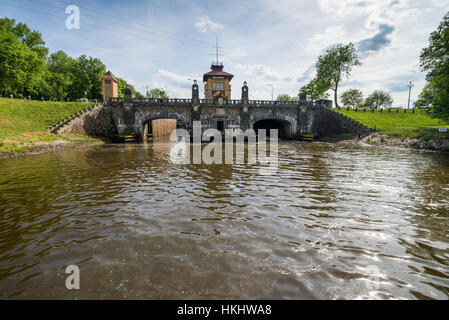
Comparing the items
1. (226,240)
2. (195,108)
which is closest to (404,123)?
(195,108)

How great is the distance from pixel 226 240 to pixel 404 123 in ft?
A: 151

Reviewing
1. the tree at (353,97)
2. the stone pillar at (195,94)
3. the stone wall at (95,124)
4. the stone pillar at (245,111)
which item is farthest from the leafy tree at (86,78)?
the tree at (353,97)

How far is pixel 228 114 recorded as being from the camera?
118 ft

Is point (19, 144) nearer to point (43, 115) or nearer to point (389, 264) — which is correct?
point (43, 115)

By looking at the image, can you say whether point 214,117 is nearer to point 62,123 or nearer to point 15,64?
point 62,123

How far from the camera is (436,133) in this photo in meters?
23.3

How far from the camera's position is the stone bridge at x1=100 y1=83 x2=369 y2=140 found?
33.7 m

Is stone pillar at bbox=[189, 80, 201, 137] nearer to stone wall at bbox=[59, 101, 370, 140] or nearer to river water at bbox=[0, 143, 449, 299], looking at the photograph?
stone wall at bbox=[59, 101, 370, 140]

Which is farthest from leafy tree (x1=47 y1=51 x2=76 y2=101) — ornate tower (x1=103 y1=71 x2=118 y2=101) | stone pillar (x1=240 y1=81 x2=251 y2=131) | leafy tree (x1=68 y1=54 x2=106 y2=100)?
stone pillar (x1=240 y1=81 x2=251 y2=131)

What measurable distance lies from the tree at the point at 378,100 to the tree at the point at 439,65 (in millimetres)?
63373

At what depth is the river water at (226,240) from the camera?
325cm
